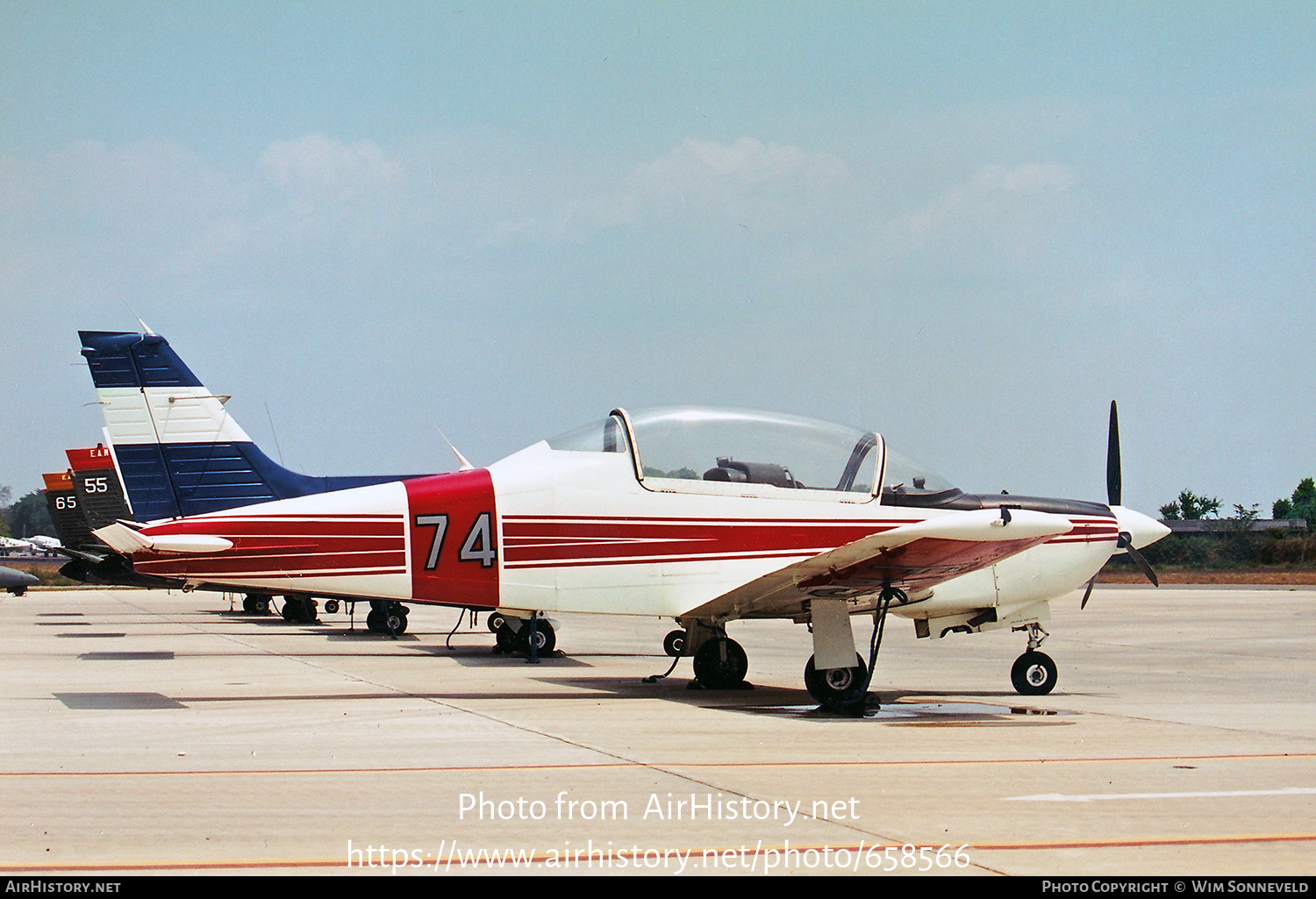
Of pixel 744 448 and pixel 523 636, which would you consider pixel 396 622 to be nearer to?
pixel 523 636

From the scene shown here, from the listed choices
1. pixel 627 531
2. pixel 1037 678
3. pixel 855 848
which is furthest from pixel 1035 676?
pixel 855 848

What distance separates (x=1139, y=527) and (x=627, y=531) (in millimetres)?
5331

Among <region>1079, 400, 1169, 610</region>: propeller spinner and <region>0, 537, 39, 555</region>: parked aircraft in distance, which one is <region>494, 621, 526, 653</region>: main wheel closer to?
<region>1079, 400, 1169, 610</region>: propeller spinner

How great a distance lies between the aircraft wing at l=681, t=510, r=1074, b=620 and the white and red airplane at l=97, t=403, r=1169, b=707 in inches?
1.8

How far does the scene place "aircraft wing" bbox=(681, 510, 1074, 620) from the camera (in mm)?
8852

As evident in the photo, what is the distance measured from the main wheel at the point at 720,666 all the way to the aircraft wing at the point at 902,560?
1.17 metres

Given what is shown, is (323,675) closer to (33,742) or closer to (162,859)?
(33,742)

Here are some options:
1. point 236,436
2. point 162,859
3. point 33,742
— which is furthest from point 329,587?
point 236,436

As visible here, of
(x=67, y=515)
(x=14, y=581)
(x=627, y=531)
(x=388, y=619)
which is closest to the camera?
(x=627, y=531)

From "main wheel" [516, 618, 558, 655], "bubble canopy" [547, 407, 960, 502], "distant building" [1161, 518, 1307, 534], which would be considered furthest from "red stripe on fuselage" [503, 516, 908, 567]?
"distant building" [1161, 518, 1307, 534]

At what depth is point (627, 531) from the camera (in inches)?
419

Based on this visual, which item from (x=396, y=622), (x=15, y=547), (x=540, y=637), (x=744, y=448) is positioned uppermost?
(x=744, y=448)

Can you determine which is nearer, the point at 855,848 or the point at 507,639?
the point at 855,848
